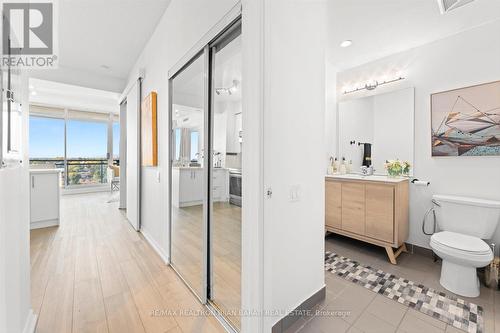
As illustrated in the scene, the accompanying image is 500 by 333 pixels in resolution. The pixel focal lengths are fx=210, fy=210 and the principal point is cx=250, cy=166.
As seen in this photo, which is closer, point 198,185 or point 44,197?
point 198,185

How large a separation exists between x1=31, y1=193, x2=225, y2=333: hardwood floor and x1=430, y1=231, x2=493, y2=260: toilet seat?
208cm

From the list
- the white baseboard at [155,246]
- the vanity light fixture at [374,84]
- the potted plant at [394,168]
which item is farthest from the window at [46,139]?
the potted plant at [394,168]

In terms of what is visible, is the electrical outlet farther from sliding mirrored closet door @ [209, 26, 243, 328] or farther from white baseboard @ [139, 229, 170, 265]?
white baseboard @ [139, 229, 170, 265]

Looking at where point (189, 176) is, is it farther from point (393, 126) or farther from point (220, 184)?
point (393, 126)

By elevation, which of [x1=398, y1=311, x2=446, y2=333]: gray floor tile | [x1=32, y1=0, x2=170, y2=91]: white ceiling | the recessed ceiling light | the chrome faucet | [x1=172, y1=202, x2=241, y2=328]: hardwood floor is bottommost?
[x1=398, y1=311, x2=446, y2=333]: gray floor tile

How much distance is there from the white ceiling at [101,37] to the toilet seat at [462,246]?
149 inches

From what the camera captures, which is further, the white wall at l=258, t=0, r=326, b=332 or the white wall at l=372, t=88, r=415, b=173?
the white wall at l=372, t=88, r=415, b=173

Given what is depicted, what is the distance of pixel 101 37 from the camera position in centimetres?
309

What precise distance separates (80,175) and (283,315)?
7.82 m

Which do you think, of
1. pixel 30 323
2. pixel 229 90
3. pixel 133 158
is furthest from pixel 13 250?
pixel 133 158

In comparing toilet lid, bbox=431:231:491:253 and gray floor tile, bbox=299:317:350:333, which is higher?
toilet lid, bbox=431:231:491:253

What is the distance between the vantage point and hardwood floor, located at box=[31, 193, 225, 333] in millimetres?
1521

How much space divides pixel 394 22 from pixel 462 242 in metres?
2.28

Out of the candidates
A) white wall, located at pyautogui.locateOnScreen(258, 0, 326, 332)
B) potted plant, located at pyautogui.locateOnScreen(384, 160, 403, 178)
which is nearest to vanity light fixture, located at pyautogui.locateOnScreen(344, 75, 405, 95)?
potted plant, located at pyautogui.locateOnScreen(384, 160, 403, 178)
